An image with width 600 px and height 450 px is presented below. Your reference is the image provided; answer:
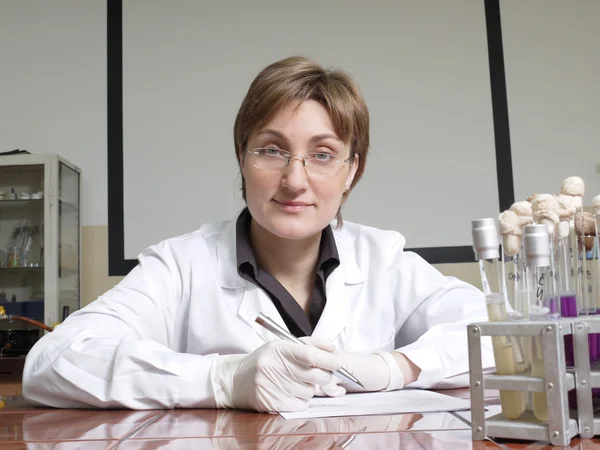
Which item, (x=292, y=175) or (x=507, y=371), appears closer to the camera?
(x=507, y=371)

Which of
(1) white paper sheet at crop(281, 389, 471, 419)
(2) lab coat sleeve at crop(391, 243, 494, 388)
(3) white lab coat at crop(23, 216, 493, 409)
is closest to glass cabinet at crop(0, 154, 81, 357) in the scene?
(3) white lab coat at crop(23, 216, 493, 409)

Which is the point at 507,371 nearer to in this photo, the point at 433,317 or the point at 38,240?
the point at 433,317

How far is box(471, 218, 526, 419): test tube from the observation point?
2.33 ft

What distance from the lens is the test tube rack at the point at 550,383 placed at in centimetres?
67

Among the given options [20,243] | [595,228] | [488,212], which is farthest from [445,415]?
[20,243]

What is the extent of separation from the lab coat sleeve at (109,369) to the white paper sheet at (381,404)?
185 mm

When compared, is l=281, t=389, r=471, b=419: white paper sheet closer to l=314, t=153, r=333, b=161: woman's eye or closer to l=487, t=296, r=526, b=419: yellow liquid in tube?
l=487, t=296, r=526, b=419: yellow liquid in tube

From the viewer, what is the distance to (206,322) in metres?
1.42

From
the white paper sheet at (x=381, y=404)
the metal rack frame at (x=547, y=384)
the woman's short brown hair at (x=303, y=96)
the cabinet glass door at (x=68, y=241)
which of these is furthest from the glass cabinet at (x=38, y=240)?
the metal rack frame at (x=547, y=384)

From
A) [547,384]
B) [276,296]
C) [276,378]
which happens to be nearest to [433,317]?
[276,296]

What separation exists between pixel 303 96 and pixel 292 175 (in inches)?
7.1

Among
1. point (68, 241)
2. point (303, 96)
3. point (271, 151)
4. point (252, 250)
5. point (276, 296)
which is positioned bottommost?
point (276, 296)

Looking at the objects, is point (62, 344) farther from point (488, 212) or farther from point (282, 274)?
point (488, 212)

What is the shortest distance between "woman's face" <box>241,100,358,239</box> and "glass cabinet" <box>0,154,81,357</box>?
228 cm
